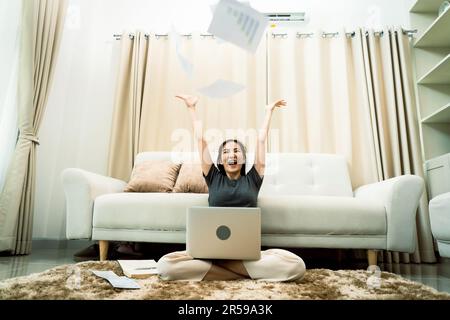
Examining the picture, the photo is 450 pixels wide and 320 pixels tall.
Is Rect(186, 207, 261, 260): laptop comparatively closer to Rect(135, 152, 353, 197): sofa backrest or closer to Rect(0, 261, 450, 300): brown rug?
Rect(0, 261, 450, 300): brown rug

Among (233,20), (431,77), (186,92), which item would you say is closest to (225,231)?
(233,20)

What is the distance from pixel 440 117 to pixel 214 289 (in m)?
2.25

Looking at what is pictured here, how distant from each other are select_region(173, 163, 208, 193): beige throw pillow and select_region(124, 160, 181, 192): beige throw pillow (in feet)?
0.20

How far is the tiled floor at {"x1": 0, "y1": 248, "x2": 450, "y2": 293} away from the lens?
1.54 metres

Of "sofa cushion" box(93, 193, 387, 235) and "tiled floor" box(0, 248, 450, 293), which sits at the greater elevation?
"sofa cushion" box(93, 193, 387, 235)

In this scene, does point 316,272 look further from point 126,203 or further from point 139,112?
point 139,112

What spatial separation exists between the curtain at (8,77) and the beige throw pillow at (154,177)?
867 mm

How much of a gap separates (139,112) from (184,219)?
3.91 feet

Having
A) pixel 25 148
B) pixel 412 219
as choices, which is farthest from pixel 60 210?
pixel 412 219

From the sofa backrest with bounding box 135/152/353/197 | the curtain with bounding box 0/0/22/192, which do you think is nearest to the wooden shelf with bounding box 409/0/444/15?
the sofa backrest with bounding box 135/152/353/197

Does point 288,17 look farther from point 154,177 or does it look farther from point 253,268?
point 253,268

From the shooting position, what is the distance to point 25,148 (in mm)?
2236

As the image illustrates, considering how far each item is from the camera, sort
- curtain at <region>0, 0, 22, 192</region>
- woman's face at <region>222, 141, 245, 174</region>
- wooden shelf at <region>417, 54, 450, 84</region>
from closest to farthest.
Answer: woman's face at <region>222, 141, 245, 174</region> < curtain at <region>0, 0, 22, 192</region> < wooden shelf at <region>417, 54, 450, 84</region>

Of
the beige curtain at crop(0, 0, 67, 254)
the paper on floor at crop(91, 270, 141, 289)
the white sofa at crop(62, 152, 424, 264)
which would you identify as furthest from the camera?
the beige curtain at crop(0, 0, 67, 254)
